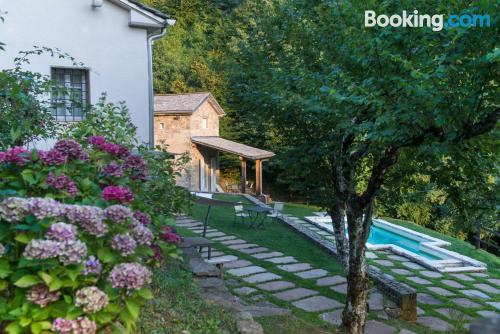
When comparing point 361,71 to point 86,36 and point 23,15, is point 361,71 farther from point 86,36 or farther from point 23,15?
point 23,15

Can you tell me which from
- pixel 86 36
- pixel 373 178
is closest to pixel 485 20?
pixel 373 178

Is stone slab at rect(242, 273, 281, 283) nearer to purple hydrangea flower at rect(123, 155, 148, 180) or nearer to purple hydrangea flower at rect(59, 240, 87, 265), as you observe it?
purple hydrangea flower at rect(123, 155, 148, 180)

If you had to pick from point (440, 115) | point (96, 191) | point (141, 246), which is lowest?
point (141, 246)

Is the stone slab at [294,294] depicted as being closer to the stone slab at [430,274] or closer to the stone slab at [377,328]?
the stone slab at [377,328]

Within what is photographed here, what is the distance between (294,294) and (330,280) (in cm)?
114

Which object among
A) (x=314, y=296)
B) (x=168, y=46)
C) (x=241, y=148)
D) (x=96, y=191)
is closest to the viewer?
(x=96, y=191)

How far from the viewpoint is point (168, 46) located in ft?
97.6

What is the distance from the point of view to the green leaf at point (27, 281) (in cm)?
172

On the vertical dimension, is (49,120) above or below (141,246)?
above

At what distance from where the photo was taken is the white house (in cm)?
898

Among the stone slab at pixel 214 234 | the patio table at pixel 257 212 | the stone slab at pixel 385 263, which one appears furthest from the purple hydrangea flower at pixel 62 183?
the patio table at pixel 257 212

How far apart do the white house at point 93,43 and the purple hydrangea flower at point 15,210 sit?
7.50 metres

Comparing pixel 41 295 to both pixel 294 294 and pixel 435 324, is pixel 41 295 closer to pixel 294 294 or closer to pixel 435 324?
pixel 294 294

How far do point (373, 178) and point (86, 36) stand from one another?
275 inches
